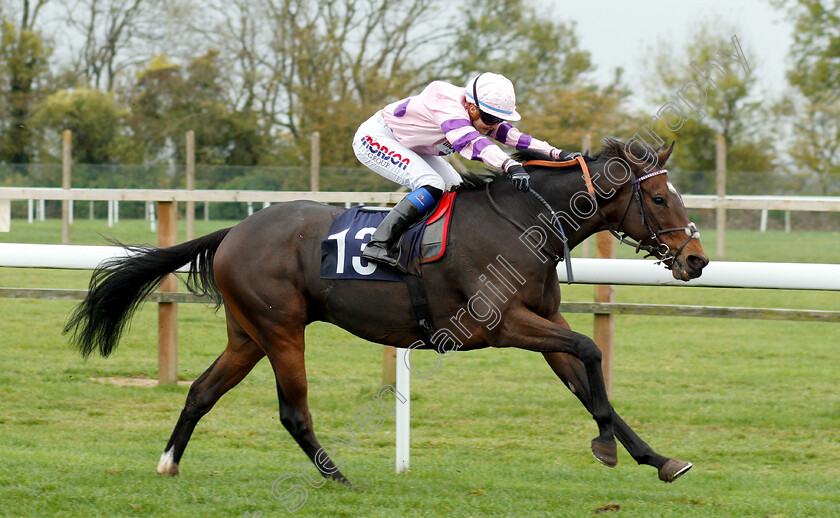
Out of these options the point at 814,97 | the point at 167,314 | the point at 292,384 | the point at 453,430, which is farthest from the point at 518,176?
the point at 814,97

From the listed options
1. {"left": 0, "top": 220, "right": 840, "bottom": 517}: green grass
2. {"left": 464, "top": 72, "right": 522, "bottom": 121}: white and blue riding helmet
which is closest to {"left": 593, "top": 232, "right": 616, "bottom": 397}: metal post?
{"left": 0, "top": 220, "right": 840, "bottom": 517}: green grass

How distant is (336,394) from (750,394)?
10.9ft

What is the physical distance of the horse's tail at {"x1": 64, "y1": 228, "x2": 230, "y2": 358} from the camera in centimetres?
507

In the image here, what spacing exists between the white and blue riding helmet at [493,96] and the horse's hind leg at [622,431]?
107 cm

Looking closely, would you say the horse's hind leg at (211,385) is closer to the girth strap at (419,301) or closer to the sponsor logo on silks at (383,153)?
the girth strap at (419,301)

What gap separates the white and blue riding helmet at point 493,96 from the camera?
4.40 metres

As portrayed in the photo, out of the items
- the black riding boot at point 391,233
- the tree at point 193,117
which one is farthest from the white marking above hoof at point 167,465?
the tree at point 193,117

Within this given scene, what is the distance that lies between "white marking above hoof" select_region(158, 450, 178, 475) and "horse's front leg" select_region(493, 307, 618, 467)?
6.27ft

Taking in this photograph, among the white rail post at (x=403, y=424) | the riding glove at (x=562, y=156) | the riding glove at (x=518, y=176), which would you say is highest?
the riding glove at (x=562, y=156)

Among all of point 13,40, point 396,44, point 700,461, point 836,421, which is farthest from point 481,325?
point 13,40

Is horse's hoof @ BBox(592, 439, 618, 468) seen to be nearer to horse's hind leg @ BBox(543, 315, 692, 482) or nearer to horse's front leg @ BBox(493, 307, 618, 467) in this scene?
horse's front leg @ BBox(493, 307, 618, 467)

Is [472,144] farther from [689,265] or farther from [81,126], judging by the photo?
[81,126]

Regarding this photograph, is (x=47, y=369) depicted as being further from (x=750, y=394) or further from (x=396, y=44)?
(x=396, y=44)

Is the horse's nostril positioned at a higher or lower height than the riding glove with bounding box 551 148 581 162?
lower
